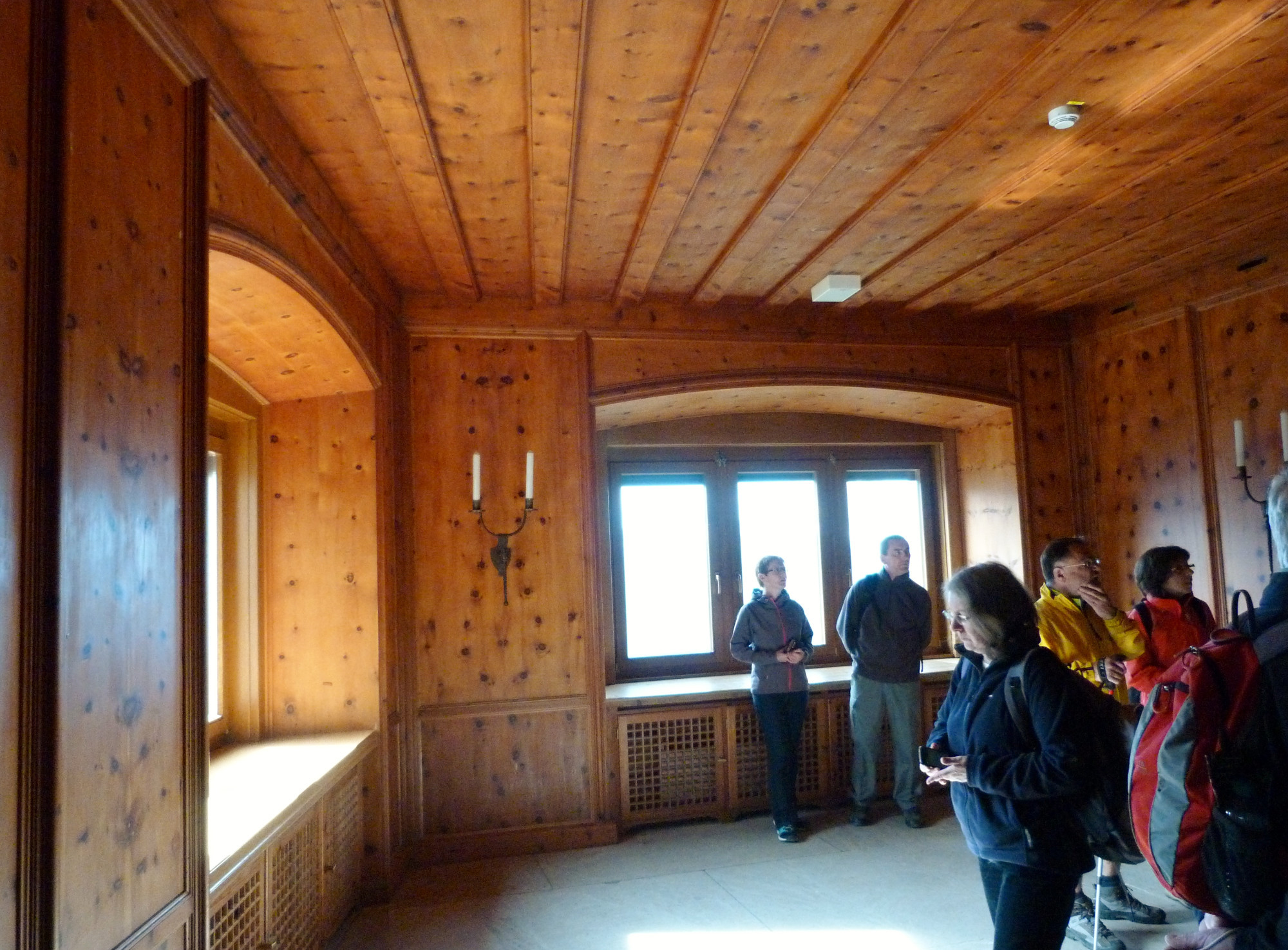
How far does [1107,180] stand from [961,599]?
1995 millimetres

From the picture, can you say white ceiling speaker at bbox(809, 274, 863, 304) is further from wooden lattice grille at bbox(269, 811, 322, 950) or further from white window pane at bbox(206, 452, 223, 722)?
wooden lattice grille at bbox(269, 811, 322, 950)

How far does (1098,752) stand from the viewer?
71.4 inches

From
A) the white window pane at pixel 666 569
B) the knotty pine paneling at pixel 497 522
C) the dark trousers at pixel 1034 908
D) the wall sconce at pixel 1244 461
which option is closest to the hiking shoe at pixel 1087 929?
the dark trousers at pixel 1034 908

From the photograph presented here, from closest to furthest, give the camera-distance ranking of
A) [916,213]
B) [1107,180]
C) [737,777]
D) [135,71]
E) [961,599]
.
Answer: [135,71]
[961,599]
[1107,180]
[916,213]
[737,777]

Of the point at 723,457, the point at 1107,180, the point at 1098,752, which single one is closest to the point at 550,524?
the point at 723,457

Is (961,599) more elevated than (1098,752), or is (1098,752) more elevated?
(961,599)


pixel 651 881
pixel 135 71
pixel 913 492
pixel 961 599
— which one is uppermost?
pixel 135 71

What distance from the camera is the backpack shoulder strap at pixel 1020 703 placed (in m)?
1.87

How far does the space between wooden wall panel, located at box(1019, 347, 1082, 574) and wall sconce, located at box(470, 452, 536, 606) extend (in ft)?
8.74

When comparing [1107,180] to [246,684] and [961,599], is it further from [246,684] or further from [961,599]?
[246,684]

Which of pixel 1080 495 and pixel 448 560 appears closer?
pixel 448 560

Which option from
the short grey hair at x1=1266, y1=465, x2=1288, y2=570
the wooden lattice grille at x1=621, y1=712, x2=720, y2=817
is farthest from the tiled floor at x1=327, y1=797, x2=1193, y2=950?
the short grey hair at x1=1266, y1=465, x2=1288, y2=570

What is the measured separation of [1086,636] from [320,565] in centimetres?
285

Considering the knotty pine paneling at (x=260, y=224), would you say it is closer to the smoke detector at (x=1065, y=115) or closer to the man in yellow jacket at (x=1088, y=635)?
the smoke detector at (x=1065, y=115)
